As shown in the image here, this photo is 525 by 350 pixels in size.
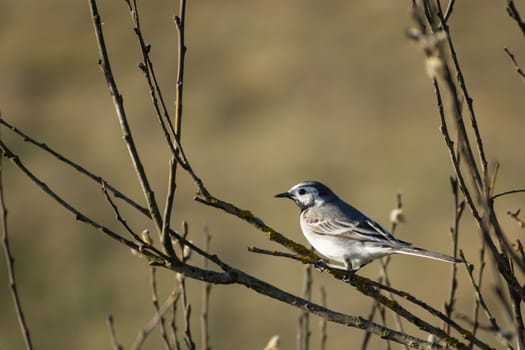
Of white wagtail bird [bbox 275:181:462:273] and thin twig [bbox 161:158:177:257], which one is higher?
white wagtail bird [bbox 275:181:462:273]

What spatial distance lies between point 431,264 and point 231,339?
4387mm

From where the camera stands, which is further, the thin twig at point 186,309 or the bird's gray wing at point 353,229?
the bird's gray wing at point 353,229

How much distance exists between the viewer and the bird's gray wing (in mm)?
5098

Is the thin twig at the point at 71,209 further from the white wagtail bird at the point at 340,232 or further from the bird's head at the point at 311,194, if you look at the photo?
the bird's head at the point at 311,194

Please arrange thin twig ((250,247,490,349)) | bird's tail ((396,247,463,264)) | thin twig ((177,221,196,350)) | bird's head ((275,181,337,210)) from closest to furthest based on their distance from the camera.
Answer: thin twig ((250,247,490,349))
thin twig ((177,221,196,350))
bird's tail ((396,247,463,264))
bird's head ((275,181,337,210))

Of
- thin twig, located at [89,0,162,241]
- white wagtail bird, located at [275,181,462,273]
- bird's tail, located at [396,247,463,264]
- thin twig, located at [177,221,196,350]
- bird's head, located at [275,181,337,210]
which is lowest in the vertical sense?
thin twig, located at [177,221,196,350]

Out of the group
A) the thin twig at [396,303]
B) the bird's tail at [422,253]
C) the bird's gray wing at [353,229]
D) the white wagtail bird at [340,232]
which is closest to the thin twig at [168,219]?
the thin twig at [396,303]

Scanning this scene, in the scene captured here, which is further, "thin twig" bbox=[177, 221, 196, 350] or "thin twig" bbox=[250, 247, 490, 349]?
"thin twig" bbox=[177, 221, 196, 350]

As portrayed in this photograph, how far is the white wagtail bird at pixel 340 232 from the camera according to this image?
16.4 feet

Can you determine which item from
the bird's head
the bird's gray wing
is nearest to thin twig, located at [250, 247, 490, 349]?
the bird's gray wing

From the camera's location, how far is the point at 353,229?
545 cm

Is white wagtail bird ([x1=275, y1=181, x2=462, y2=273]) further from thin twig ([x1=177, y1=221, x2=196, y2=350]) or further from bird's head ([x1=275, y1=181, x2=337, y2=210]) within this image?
thin twig ([x1=177, y1=221, x2=196, y2=350])

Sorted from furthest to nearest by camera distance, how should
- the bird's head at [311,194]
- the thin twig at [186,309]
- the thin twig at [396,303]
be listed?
the bird's head at [311,194] → the thin twig at [186,309] → the thin twig at [396,303]

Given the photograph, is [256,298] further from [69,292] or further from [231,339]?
[69,292]
